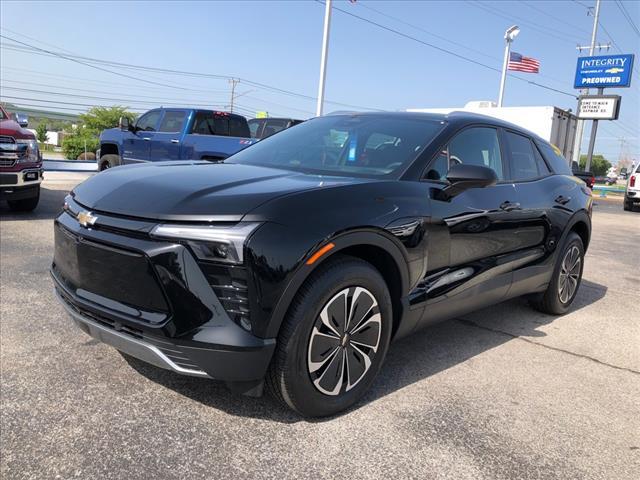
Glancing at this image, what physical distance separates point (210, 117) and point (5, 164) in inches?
166

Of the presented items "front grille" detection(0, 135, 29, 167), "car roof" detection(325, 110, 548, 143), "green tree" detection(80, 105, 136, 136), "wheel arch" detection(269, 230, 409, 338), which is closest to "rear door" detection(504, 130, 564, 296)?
"car roof" detection(325, 110, 548, 143)

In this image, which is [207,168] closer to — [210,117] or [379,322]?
[379,322]

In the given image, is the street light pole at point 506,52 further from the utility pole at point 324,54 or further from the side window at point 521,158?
the side window at point 521,158

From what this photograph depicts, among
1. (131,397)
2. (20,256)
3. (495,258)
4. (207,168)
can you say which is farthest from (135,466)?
(20,256)

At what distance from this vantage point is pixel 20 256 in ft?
19.0

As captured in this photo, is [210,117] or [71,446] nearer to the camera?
[71,446]

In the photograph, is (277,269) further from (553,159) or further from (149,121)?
(149,121)

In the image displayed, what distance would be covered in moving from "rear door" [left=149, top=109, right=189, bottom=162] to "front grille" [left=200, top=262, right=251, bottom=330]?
861 centimetres

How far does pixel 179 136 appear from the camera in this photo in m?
10.4

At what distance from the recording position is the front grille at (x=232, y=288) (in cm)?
226

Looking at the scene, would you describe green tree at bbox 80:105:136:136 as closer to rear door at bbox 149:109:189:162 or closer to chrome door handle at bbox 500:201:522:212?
rear door at bbox 149:109:189:162

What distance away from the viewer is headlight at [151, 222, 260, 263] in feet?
7.39

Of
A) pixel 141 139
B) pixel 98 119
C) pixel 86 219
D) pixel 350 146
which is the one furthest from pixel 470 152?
pixel 98 119

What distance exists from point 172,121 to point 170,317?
9.22m
